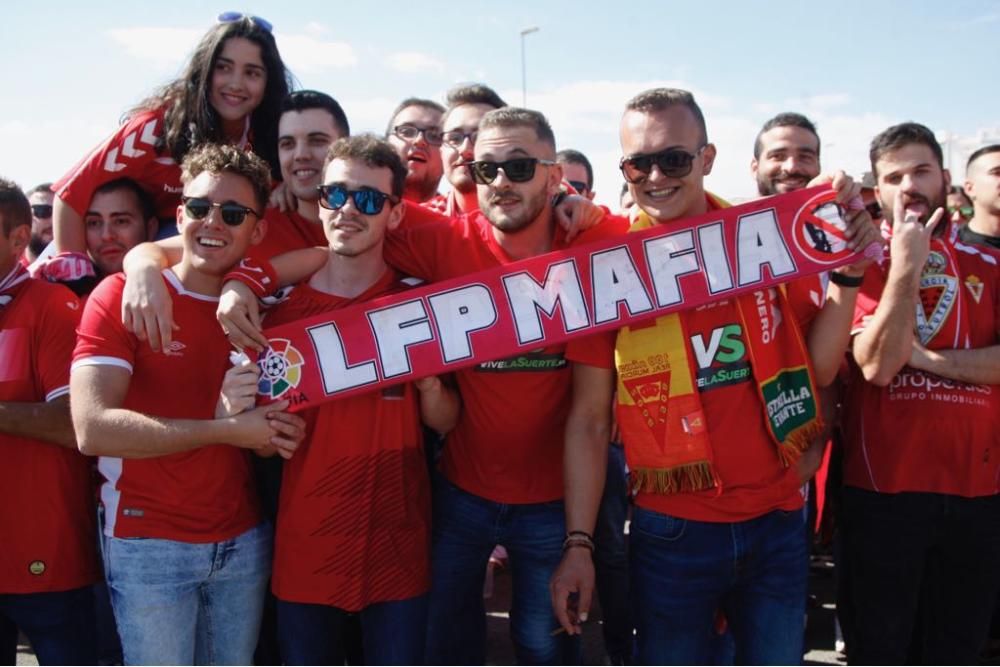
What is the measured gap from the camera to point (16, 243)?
3.27 meters

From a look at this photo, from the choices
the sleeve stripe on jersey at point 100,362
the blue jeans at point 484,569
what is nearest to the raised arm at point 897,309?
the blue jeans at point 484,569

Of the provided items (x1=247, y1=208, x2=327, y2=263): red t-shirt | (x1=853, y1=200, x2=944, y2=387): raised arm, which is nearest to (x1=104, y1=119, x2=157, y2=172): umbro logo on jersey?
(x1=247, y1=208, x2=327, y2=263): red t-shirt

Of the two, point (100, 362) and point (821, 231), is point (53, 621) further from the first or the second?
point (821, 231)

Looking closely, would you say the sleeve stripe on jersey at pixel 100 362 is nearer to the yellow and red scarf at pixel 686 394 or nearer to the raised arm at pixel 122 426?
the raised arm at pixel 122 426

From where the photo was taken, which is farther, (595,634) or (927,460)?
(595,634)

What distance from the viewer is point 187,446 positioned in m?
2.74

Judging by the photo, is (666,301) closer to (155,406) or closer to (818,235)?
(818,235)

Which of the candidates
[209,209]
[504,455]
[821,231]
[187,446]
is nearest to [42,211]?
[209,209]

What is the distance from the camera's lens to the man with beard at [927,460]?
10.9 feet

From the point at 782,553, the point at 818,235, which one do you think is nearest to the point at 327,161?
the point at 818,235

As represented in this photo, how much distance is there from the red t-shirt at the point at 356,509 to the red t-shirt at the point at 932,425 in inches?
75.9

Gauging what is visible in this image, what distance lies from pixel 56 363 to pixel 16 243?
585 millimetres

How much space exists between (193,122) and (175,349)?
1.58 m

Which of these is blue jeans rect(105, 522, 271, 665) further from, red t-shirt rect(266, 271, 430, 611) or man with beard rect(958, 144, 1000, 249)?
man with beard rect(958, 144, 1000, 249)
